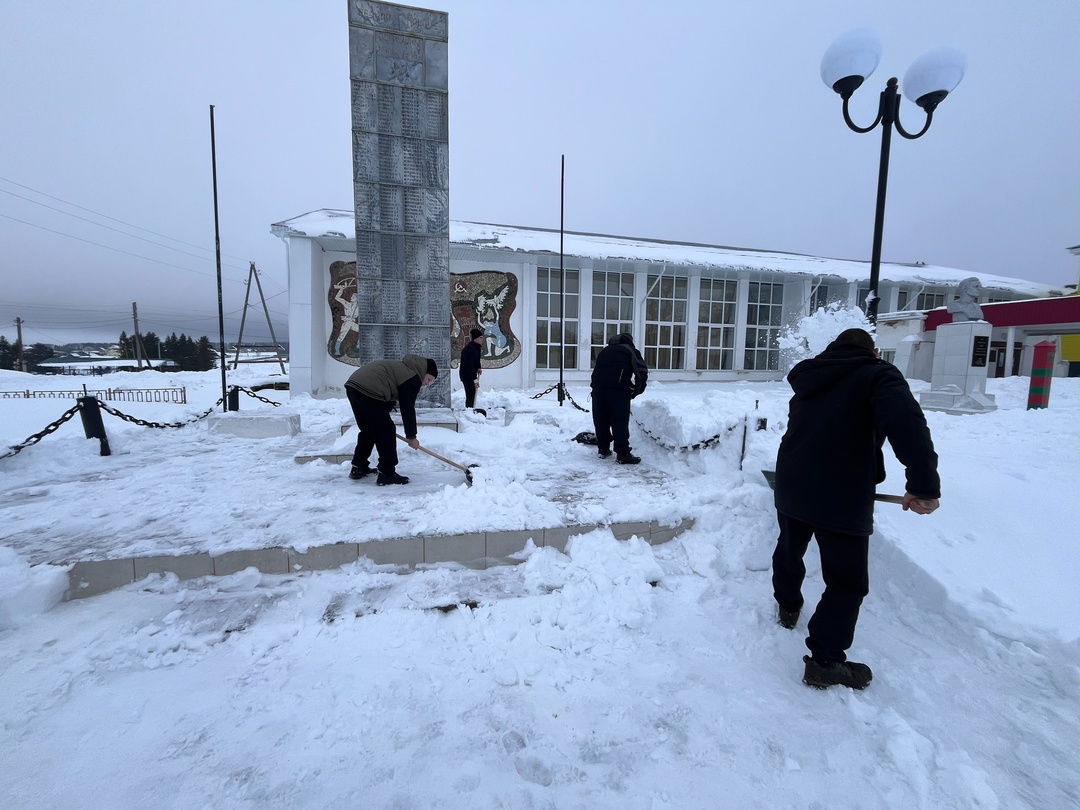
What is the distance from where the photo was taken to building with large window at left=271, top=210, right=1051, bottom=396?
13000 mm

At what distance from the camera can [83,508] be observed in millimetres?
4055

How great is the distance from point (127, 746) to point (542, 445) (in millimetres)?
5131

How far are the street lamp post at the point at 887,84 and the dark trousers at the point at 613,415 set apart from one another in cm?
313

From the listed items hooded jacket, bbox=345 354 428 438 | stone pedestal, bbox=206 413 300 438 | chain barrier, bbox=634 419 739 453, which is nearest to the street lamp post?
chain barrier, bbox=634 419 739 453

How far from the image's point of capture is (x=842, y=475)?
2.30 m

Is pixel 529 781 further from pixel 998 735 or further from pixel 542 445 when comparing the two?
pixel 542 445

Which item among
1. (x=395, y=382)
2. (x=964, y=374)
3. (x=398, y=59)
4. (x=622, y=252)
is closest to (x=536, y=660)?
(x=395, y=382)

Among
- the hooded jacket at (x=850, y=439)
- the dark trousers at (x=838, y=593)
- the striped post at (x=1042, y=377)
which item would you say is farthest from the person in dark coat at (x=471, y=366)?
the striped post at (x=1042, y=377)

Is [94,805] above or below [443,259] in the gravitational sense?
below

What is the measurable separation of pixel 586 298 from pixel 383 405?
12544 mm

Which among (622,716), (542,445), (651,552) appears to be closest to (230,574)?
(622,716)

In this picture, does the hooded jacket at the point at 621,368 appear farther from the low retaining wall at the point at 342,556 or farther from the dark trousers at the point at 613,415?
the low retaining wall at the point at 342,556

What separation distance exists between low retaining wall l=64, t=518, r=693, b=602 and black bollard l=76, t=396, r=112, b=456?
416 cm

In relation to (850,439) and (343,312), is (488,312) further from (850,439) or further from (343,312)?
(850,439)
